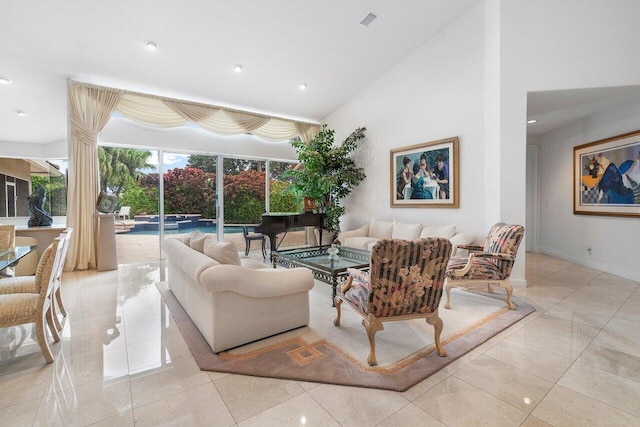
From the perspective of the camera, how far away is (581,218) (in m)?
5.09

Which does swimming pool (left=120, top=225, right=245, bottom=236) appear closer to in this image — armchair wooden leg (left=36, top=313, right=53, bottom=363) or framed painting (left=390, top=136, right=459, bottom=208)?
framed painting (left=390, top=136, right=459, bottom=208)

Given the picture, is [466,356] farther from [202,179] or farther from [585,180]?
[202,179]

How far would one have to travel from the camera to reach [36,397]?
1.73 m

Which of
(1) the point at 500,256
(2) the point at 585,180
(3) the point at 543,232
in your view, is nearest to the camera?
(1) the point at 500,256

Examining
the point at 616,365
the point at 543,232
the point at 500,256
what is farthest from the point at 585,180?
the point at 616,365

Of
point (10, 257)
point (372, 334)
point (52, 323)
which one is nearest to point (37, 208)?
point (10, 257)

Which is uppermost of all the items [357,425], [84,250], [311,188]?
[311,188]

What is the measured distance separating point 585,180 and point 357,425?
5805 mm

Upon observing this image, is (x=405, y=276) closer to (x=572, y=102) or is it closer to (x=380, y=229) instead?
(x=380, y=229)

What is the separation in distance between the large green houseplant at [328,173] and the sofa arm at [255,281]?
12.1 ft

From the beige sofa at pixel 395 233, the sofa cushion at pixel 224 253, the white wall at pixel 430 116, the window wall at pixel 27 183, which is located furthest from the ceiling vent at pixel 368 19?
the window wall at pixel 27 183

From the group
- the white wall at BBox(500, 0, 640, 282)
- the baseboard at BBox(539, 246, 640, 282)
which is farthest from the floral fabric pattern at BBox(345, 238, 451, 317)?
the baseboard at BBox(539, 246, 640, 282)

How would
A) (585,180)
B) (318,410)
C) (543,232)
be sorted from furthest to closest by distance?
1. (543,232)
2. (585,180)
3. (318,410)

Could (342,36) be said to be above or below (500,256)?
above
